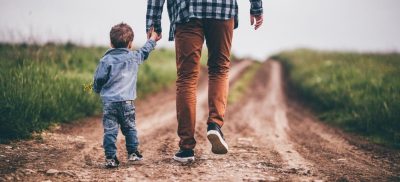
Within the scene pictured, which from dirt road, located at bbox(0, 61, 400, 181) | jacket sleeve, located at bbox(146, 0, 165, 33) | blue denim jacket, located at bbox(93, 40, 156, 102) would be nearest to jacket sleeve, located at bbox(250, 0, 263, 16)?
jacket sleeve, located at bbox(146, 0, 165, 33)

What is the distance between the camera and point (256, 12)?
397 centimetres

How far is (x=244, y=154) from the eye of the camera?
4258mm

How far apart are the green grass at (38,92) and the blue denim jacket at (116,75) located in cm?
153

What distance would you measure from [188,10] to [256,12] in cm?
79

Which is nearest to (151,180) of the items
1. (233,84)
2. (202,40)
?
(202,40)

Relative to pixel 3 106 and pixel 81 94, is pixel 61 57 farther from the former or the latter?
pixel 3 106

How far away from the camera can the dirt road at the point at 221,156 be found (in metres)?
3.23

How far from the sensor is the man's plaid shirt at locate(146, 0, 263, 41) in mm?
3529

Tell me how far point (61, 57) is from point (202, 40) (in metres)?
5.72

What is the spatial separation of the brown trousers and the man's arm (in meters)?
0.39

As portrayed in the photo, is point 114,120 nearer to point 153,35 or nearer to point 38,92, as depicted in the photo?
point 153,35

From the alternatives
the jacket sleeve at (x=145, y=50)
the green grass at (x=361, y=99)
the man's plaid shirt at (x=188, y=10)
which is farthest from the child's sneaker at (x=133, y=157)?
the green grass at (x=361, y=99)

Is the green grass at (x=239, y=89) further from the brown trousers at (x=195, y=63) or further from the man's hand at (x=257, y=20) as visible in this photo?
the brown trousers at (x=195, y=63)

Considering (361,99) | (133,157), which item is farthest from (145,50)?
(361,99)
